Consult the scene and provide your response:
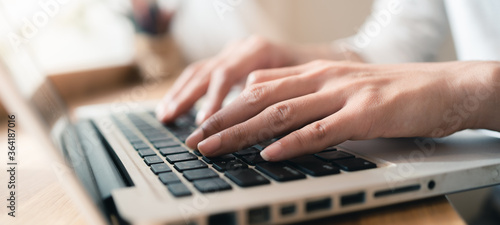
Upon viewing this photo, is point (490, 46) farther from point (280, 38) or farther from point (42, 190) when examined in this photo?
point (280, 38)

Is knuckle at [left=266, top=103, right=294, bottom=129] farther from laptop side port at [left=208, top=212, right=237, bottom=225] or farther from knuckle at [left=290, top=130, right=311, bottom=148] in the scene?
laptop side port at [left=208, top=212, right=237, bottom=225]

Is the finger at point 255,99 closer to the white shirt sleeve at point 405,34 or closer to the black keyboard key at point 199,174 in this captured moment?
the black keyboard key at point 199,174

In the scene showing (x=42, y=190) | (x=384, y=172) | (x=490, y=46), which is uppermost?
(x=490, y=46)

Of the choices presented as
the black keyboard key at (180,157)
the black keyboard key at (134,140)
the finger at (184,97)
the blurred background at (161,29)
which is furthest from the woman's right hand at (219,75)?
the blurred background at (161,29)

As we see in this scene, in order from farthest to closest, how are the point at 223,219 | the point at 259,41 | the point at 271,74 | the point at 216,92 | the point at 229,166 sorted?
the point at 259,41 → the point at 216,92 → the point at 271,74 → the point at 229,166 → the point at 223,219

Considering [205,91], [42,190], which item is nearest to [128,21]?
[205,91]

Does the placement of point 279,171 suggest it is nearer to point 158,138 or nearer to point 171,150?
point 171,150

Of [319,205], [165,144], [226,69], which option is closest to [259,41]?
[226,69]

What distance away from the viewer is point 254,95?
1.82 ft

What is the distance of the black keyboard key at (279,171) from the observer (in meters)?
0.37

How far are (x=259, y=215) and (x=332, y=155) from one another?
0.15m

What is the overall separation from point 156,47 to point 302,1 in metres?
0.74

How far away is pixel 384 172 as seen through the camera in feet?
1.28

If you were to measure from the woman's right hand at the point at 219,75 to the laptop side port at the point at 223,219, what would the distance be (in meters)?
0.42
